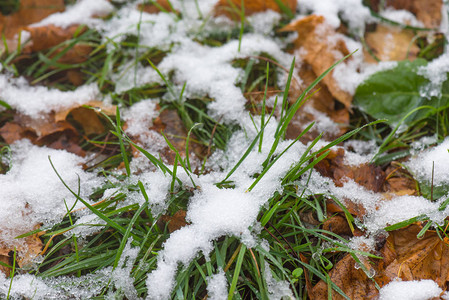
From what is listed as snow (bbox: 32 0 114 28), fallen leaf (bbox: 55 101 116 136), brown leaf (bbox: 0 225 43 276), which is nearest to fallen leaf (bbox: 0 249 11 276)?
brown leaf (bbox: 0 225 43 276)

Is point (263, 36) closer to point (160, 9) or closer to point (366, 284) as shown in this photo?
point (160, 9)

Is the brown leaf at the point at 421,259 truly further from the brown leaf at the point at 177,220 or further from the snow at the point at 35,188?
the snow at the point at 35,188

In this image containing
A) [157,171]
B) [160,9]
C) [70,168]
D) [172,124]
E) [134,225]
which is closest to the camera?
[134,225]

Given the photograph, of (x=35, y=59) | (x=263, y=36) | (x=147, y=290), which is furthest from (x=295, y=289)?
(x=35, y=59)

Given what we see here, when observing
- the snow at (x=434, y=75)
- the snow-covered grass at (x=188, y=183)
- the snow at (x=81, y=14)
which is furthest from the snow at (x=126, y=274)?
the snow at (x=434, y=75)

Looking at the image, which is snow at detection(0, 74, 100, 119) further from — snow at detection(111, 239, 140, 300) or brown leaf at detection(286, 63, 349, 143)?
brown leaf at detection(286, 63, 349, 143)
